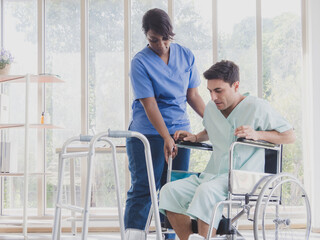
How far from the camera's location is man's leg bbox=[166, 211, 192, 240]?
232 cm

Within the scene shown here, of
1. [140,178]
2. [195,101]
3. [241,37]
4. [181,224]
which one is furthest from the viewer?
[241,37]

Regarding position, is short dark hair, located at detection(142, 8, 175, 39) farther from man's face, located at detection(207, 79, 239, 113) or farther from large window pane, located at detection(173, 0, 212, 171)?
large window pane, located at detection(173, 0, 212, 171)

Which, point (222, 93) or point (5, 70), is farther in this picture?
point (5, 70)

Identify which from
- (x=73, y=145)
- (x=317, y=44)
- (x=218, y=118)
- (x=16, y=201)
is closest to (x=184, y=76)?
(x=218, y=118)

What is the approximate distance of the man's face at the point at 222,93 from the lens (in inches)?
95.7

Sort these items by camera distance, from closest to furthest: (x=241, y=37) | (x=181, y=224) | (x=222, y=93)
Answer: (x=181, y=224) → (x=222, y=93) → (x=241, y=37)

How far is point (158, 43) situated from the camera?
2650 mm

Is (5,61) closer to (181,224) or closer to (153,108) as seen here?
(153,108)

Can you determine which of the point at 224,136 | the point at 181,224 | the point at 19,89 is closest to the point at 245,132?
the point at 224,136

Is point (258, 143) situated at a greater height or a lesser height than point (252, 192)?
greater

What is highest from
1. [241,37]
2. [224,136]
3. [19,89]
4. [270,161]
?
[241,37]

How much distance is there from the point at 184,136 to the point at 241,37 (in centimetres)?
225

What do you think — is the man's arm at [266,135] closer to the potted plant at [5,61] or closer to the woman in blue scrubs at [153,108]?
the woman in blue scrubs at [153,108]

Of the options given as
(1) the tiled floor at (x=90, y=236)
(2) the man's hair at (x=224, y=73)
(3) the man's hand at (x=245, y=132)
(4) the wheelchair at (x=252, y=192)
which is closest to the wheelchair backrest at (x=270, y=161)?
(4) the wheelchair at (x=252, y=192)
